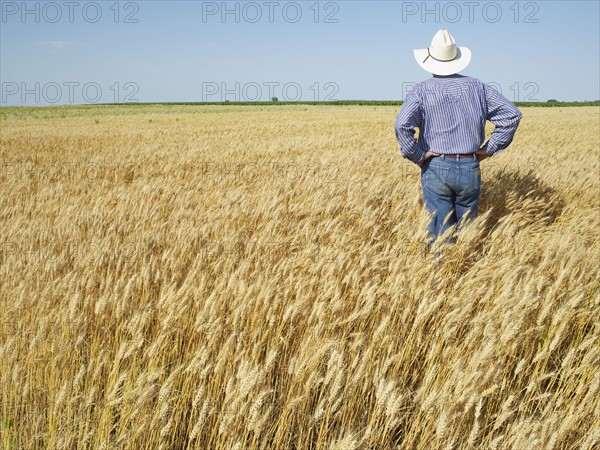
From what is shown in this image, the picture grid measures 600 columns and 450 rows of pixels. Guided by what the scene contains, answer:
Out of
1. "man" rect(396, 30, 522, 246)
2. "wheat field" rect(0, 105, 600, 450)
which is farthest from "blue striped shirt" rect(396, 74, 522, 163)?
"wheat field" rect(0, 105, 600, 450)

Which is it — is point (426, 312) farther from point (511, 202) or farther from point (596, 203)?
point (596, 203)

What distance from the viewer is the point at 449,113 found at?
3686 mm

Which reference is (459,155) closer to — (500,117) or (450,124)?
(450,124)

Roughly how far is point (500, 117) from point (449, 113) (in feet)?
1.66

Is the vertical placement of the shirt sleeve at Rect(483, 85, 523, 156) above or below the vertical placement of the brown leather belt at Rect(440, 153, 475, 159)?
above

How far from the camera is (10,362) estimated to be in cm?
200

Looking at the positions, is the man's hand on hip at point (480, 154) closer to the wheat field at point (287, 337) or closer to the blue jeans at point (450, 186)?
the blue jeans at point (450, 186)

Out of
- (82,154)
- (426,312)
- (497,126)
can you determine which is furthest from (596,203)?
(82,154)

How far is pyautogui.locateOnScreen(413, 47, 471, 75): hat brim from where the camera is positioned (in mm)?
3717

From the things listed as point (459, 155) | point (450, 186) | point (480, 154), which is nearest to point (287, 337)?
point (450, 186)

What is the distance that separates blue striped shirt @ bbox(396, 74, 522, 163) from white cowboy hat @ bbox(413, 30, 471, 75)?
0.21 feet

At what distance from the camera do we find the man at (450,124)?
12.1ft

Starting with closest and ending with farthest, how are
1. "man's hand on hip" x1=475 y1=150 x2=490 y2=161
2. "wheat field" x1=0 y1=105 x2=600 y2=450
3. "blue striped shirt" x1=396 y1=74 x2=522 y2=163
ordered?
"wheat field" x1=0 y1=105 x2=600 y2=450 → "blue striped shirt" x1=396 y1=74 x2=522 y2=163 → "man's hand on hip" x1=475 y1=150 x2=490 y2=161

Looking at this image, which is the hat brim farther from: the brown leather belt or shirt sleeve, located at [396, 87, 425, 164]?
the brown leather belt
